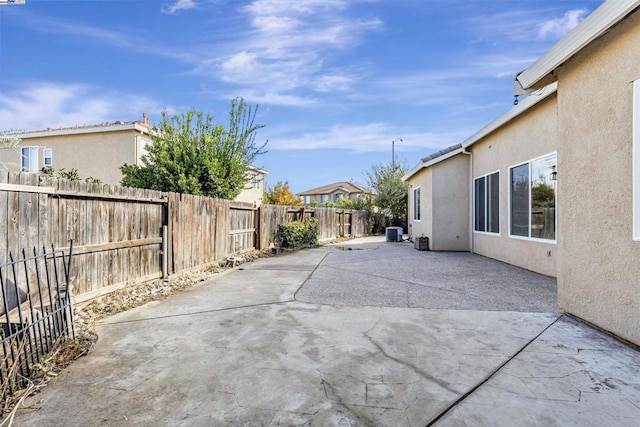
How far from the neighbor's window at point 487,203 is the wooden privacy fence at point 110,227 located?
25.7 ft

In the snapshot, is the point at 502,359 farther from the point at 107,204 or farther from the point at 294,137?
the point at 294,137

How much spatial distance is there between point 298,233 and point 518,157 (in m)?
8.41

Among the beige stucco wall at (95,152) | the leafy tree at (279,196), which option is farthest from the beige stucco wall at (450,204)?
the leafy tree at (279,196)

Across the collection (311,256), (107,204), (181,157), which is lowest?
(311,256)

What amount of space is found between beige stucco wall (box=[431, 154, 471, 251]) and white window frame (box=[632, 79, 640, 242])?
8.78 m

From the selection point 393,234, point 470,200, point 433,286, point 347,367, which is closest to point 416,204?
point 393,234

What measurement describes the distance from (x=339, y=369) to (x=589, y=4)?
24.8 feet

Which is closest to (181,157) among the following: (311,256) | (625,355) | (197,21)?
(197,21)

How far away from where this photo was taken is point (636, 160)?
3484mm

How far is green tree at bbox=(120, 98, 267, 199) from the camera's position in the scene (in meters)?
10.7

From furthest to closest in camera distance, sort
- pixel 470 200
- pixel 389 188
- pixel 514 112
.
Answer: pixel 389 188 < pixel 470 200 < pixel 514 112

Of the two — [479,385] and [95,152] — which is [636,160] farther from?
[95,152]

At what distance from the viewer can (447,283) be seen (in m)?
6.87

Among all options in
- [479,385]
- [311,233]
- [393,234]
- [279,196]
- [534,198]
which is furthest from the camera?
[279,196]
